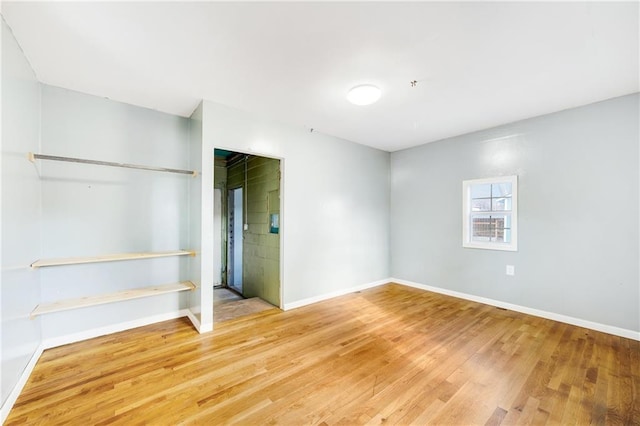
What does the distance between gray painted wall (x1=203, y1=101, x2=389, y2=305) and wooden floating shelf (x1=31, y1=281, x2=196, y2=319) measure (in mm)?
1361

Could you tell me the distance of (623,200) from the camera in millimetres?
2783

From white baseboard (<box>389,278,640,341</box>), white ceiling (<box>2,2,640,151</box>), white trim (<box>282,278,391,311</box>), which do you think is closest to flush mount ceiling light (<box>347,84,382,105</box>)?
white ceiling (<box>2,2,640,151</box>)

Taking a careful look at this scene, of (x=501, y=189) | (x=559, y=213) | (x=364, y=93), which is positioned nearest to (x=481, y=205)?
(x=501, y=189)

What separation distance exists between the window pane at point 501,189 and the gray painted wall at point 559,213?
7.1 inches

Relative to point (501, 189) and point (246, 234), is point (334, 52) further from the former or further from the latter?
point (246, 234)

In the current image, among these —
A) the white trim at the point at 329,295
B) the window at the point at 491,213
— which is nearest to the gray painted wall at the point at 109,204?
the white trim at the point at 329,295

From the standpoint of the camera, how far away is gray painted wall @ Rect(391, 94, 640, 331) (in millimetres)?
2777

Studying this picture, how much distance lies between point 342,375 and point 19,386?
94.2 inches

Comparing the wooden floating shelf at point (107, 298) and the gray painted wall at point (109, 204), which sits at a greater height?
the gray painted wall at point (109, 204)

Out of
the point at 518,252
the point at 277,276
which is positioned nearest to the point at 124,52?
the point at 277,276

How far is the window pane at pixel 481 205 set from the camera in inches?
154

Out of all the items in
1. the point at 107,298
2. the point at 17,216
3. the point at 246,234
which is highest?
the point at 17,216

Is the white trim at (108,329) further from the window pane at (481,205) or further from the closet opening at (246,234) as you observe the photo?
the window pane at (481,205)

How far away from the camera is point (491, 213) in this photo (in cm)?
384
